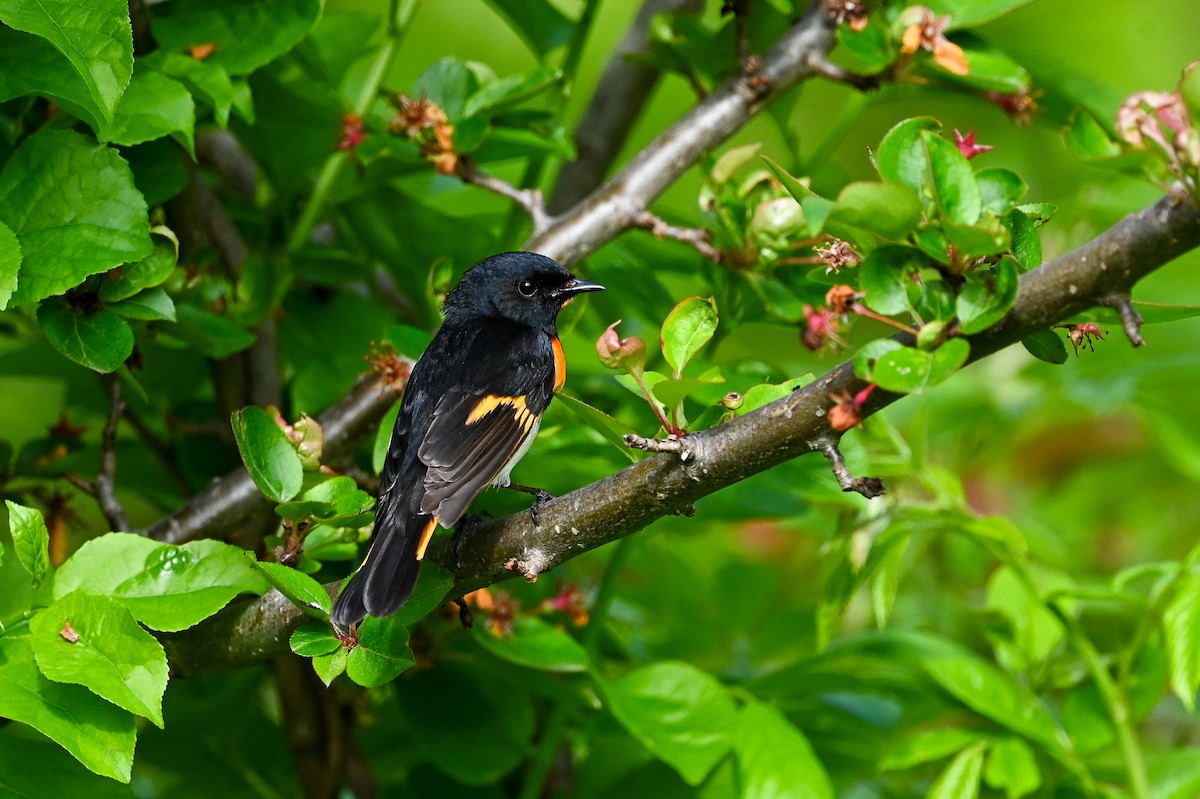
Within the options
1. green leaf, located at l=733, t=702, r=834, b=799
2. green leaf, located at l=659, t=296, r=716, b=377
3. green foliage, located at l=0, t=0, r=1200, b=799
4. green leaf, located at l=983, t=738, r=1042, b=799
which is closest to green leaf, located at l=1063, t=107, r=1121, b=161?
green foliage, located at l=0, t=0, r=1200, b=799

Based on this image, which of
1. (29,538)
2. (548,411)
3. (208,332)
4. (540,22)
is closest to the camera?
(29,538)

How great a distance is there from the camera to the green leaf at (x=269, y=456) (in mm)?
1485

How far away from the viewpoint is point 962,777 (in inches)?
74.4

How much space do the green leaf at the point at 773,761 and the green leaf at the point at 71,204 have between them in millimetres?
1081

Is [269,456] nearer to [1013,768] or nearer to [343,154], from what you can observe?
[343,154]

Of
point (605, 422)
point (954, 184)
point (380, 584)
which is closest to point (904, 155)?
point (954, 184)

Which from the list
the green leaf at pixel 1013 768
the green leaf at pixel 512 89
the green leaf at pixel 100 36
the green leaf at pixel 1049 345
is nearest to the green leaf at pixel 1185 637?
the green leaf at pixel 1013 768

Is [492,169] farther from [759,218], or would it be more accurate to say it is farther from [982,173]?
[982,173]

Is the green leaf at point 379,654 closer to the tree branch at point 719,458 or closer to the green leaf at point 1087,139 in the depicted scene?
the tree branch at point 719,458

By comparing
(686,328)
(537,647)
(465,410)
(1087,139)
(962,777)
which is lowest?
(962,777)

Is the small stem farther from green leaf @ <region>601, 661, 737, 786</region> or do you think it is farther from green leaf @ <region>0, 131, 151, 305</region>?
green leaf @ <region>601, 661, 737, 786</region>

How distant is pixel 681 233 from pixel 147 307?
0.81 m

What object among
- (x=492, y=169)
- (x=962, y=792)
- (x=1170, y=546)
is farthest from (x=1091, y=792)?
(x=1170, y=546)

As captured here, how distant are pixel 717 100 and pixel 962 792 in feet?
3.98
